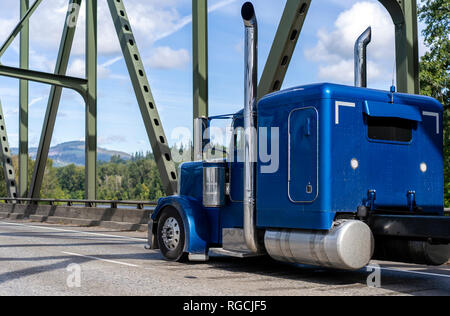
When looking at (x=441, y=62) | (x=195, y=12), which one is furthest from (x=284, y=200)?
(x=441, y=62)

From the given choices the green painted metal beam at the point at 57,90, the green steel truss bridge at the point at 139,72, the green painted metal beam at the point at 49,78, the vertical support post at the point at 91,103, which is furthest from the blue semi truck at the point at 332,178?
the green painted metal beam at the point at 57,90

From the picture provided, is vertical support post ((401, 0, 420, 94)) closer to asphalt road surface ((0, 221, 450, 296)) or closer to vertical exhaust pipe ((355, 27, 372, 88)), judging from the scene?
vertical exhaust pipe ((355, 27, 372, 88))

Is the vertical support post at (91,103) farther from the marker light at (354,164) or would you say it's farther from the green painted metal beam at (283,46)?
the marker light at (354,164)

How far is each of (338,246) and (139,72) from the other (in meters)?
11.3

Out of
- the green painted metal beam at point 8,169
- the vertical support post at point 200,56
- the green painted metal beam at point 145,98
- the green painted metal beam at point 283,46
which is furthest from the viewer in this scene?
the green painted metal beam at point 8,169

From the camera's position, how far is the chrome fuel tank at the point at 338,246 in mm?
7312

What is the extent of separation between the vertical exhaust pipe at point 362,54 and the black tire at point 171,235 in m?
3.65

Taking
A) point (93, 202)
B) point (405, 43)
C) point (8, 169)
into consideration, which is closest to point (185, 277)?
point (405, 43)

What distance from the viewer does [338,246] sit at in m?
7.30
